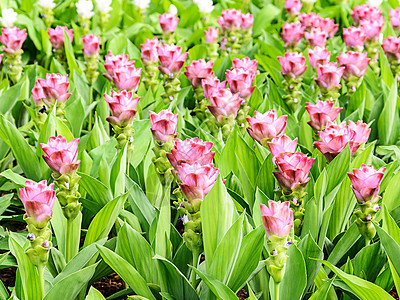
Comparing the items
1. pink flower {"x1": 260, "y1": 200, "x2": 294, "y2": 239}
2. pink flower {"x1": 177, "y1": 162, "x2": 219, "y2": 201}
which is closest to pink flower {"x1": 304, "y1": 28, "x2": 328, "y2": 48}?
pink flower {"x1": 177, "y1": 162, "x2": 219, "y2": 201}

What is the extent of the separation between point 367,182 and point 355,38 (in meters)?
2.28

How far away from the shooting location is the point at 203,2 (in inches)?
206

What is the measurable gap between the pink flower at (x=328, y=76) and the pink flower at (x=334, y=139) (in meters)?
0.85

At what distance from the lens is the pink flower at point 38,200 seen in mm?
1733

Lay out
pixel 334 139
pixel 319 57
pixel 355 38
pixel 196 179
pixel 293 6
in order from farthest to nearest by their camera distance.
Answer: pixel 293 6, pixel 355 38, pixel 319 57, pixel 334 139, pixel 196 179

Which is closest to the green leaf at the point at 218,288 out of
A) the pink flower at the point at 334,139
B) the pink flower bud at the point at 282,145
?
the pink flower bud at the point at 282,145

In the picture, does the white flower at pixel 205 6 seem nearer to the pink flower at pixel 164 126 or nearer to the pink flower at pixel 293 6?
the pink flower at pixel 293 6

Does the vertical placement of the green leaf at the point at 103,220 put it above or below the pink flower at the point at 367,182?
below

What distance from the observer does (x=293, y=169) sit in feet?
6.51

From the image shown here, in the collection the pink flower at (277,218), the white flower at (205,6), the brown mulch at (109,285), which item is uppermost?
the pink flower at (277,218)

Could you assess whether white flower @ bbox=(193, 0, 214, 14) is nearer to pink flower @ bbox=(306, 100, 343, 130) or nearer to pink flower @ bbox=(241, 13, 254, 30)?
pink flower @ bbox=(241, 13, 254, 30)

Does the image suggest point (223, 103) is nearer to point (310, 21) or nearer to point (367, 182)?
point (367, 182)

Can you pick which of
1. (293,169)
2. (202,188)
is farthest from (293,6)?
(202,188)

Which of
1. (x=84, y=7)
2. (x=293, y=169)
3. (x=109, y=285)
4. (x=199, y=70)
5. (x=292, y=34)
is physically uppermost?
(x=293, y=169)
